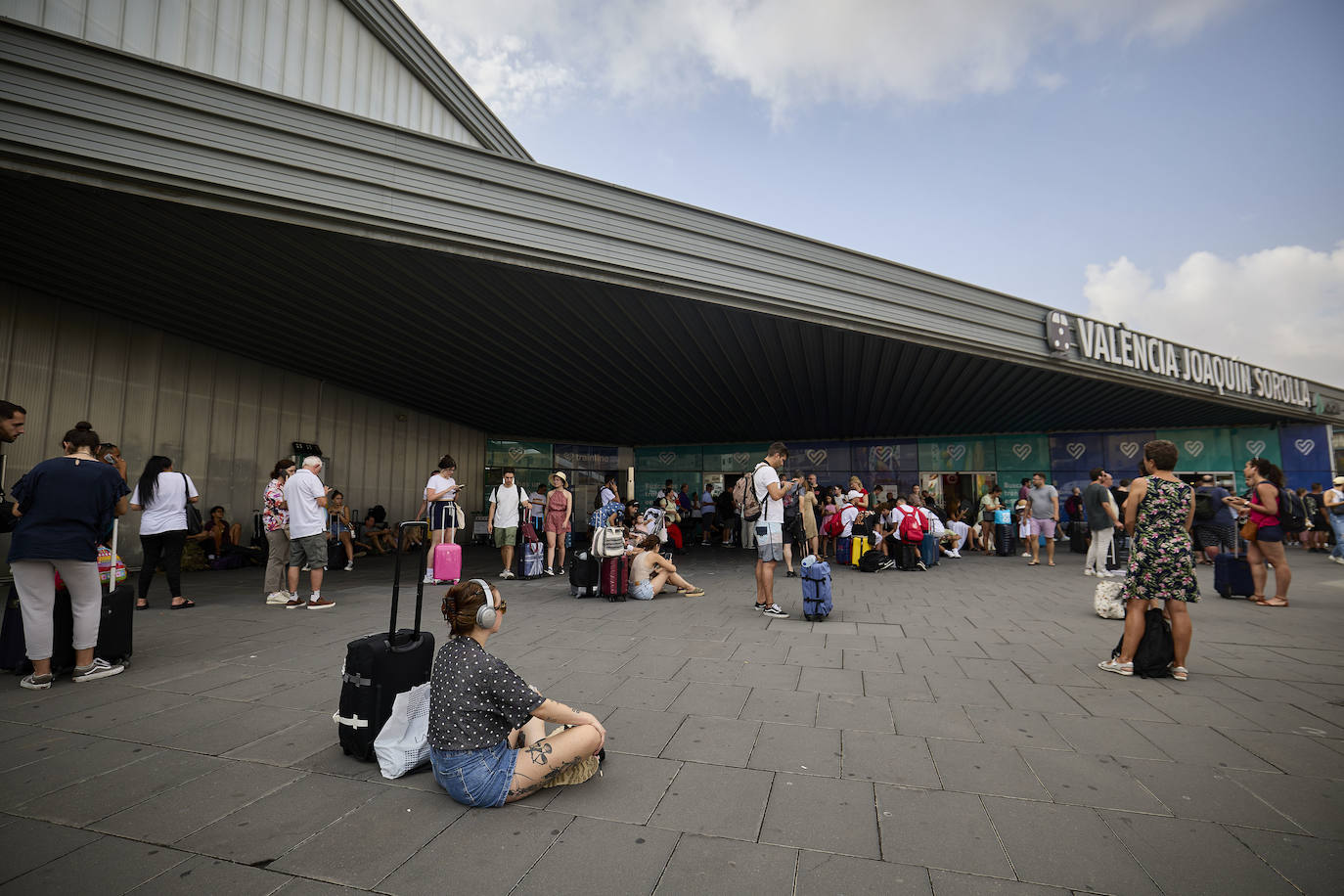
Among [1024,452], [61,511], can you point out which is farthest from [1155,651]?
[1024,452]

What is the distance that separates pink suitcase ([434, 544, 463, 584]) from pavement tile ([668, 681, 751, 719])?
5284 millimetres

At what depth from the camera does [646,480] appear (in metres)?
23.9

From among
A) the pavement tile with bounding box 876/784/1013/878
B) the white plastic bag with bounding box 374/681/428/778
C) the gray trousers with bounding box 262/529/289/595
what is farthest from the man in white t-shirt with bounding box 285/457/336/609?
the pavement tile with bounding box 876/784/1013/878

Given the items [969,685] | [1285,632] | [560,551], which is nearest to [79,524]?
[969,685]

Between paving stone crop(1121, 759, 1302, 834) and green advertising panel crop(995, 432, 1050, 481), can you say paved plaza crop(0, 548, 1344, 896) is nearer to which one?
paving stone crop(1121, 759, 1302, 834)

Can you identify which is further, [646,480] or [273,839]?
[646,480]

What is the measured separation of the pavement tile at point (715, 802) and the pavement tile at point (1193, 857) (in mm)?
1394

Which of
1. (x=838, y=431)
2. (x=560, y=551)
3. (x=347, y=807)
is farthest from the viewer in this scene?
(x=838, y=431)

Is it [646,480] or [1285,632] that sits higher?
[646,480]

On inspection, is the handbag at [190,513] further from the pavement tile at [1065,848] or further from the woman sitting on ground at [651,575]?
the pavement tile at [1065,848]

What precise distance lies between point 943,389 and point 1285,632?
9.19 m

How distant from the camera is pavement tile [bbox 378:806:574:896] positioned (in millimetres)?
2029

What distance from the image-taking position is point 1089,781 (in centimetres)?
278

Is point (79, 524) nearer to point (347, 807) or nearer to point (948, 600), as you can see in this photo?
point (347, 807)
